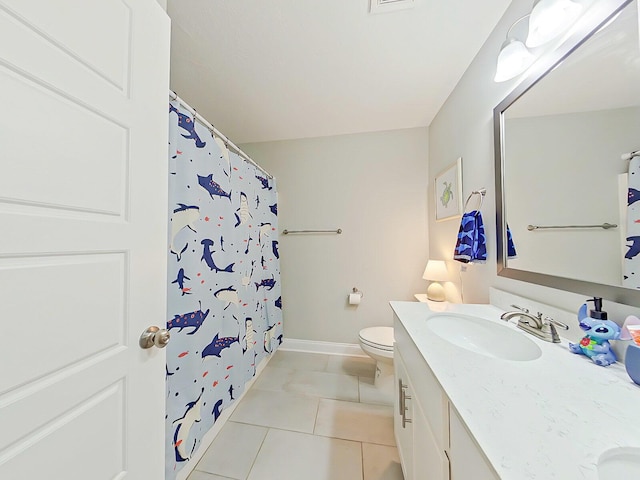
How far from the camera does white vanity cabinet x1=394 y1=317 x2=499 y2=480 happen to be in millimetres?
485

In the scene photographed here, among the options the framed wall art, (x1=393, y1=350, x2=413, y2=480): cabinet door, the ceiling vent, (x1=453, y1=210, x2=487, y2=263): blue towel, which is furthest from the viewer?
the framed wall art

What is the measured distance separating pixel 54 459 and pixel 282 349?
2060mm

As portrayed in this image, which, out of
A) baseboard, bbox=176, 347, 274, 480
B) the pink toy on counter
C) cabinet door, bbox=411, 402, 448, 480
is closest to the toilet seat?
cabinet door, bbox=411, 402, 448, 480

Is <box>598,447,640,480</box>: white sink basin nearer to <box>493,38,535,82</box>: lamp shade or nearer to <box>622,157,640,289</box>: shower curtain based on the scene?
<box>622,157,640,289</box>: shower curtain

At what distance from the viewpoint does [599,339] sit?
2.22 feet

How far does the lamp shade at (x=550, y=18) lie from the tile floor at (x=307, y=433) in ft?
6.51

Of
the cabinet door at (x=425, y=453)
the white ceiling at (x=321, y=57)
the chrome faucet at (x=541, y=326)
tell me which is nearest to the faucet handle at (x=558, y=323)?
the chrome faucet at (x=541, y=326)

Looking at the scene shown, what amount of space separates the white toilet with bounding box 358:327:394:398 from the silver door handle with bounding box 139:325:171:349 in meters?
1.35

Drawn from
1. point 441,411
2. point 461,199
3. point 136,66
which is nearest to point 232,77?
point 136,66

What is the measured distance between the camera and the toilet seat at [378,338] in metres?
1.62

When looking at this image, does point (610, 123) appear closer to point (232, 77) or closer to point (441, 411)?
point (441, 411)

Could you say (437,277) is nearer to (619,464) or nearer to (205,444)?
(619,464)

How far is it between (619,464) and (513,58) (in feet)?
4.37

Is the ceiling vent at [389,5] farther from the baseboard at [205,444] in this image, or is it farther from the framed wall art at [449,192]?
the baseboard at [205,444]
